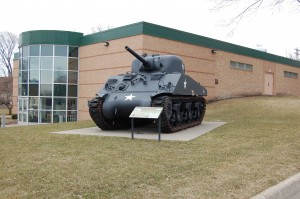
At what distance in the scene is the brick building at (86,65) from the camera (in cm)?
2241

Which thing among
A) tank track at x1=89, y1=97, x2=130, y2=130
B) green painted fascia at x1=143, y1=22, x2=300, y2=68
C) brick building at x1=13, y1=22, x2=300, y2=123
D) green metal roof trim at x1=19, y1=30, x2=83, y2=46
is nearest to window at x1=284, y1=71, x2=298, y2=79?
green painted fascia at x1=143, y1=22, x2=300, y2=68

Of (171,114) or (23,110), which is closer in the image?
(171,114)

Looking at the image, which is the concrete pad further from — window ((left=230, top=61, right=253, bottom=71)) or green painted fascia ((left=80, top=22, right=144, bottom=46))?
window ((left=230, top=61, right=253, bottom=71))

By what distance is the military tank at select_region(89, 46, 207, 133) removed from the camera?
11320mm

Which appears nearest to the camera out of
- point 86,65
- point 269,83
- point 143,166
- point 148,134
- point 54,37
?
point 143,166

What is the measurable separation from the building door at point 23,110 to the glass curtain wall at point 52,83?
480mm

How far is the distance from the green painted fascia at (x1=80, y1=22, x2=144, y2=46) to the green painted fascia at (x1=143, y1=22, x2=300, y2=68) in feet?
1.76

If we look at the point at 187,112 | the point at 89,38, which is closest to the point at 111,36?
the point at 89,38

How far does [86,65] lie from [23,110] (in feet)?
19.9

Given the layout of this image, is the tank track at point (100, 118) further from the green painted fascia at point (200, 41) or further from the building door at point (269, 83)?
the building door at point (269, 83)

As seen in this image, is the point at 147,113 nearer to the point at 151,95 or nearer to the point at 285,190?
the point at 151,95

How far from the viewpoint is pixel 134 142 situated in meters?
9.15

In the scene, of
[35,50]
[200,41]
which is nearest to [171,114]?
[200,41]

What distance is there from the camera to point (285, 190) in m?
5.43
